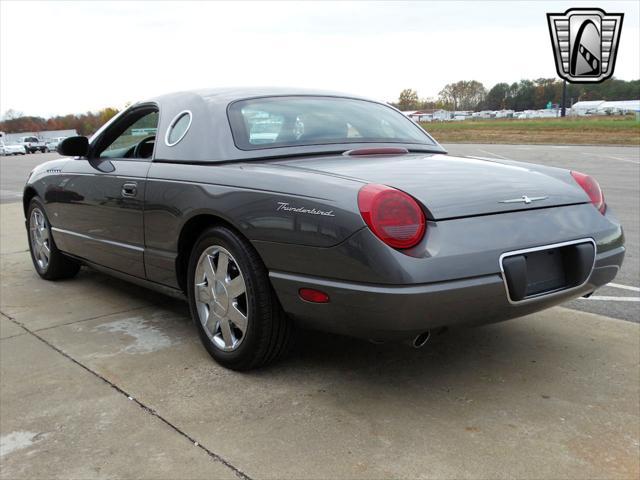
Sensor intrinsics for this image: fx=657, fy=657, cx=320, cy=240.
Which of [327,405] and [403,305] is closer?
[403,305]

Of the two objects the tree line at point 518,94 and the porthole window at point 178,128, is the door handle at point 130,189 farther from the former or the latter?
the tree line at point 518,94

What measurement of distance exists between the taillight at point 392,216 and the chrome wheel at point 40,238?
137 inches

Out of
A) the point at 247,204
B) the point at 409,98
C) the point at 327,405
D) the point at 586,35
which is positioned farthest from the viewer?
the point at 409,98

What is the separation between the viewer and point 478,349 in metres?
3.55

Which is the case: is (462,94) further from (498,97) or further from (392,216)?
(392,216)

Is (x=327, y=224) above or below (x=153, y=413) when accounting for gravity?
above

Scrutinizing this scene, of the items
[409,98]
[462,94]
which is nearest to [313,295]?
[409,98]

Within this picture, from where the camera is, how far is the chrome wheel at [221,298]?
10.4 ft


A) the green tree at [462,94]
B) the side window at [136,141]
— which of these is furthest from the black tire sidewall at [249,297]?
the green tree at [462,94]

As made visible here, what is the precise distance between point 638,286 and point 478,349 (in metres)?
1.95

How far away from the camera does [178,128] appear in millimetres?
3732

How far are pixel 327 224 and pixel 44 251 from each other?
352cm

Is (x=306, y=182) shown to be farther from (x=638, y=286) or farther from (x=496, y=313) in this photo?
(x=638, y=286)

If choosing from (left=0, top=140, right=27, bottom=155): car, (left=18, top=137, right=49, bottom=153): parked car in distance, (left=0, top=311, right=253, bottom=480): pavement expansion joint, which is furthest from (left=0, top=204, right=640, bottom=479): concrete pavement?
(left=18, top=137, right=49, bottom=153): parked car in distance
